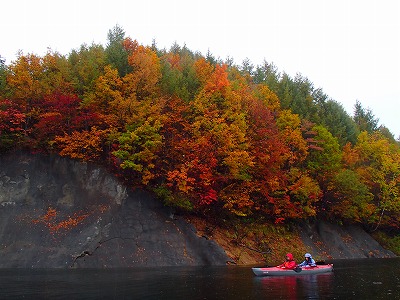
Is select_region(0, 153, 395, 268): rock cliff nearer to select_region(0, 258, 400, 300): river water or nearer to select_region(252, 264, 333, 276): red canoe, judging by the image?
select_region(0, 258, 400, 300): river water

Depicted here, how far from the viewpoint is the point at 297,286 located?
24.2 metres

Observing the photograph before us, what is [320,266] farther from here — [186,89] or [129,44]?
[129,44]

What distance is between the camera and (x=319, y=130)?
2120 inches

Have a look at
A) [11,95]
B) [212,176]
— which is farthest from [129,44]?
[212,176]

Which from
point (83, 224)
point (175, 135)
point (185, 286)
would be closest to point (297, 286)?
point (185, 286)

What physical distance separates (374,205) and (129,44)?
39080mm

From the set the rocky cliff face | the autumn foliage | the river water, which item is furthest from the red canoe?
the autumn foliage

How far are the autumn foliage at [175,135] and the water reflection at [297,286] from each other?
12.2 meters

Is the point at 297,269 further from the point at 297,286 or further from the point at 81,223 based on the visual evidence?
the point at 81,223

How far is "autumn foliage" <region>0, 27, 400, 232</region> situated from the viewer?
128 feet

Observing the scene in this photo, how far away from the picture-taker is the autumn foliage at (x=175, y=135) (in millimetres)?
38969

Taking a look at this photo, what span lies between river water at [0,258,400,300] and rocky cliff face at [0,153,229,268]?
12.7 feet

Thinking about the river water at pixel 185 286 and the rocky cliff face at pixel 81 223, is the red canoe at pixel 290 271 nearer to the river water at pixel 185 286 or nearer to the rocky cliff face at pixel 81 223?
the river water at pixel 185 286

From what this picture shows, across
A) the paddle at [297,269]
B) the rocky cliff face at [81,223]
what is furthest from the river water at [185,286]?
the rocky cliff face at [81,223]
